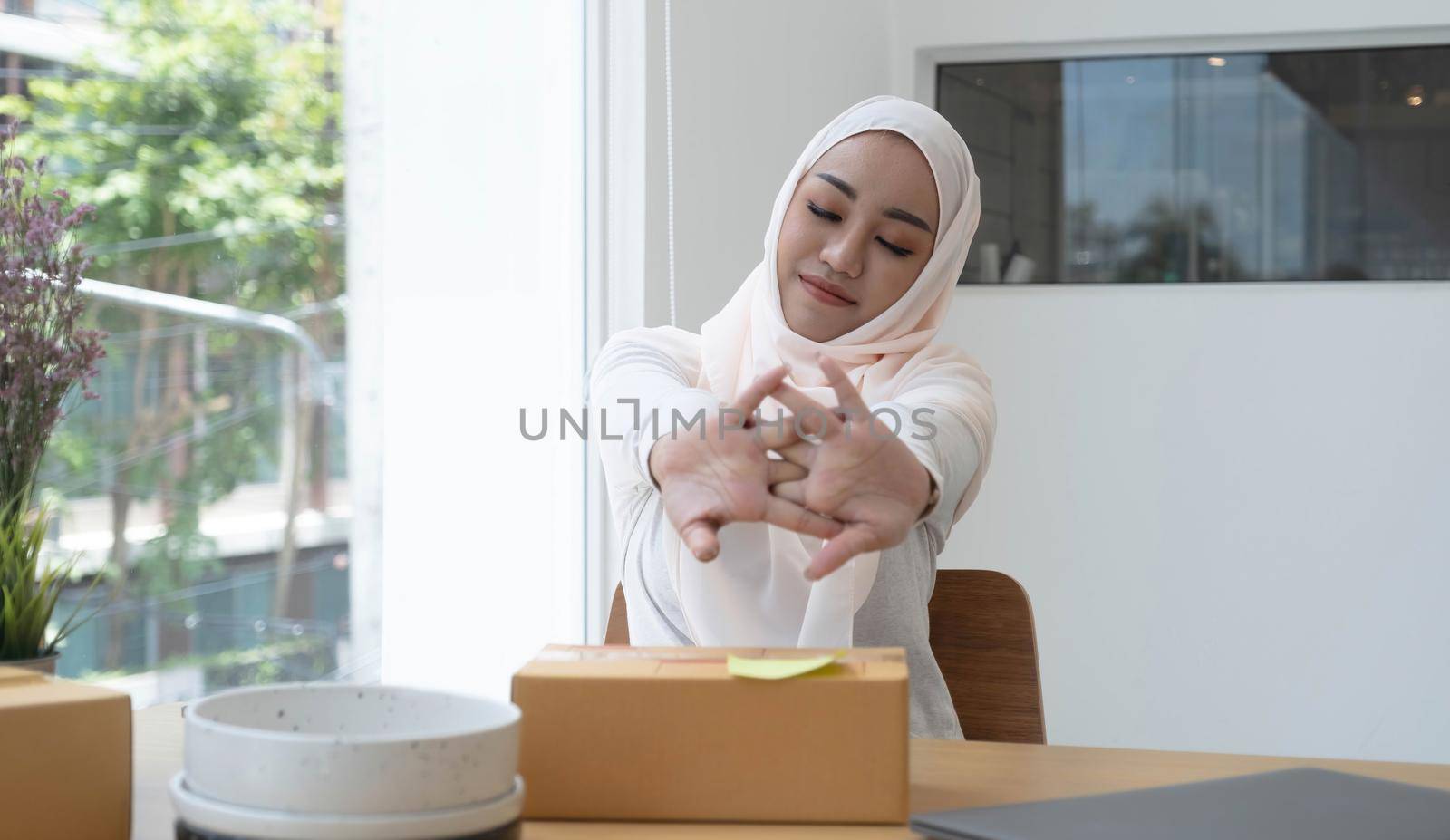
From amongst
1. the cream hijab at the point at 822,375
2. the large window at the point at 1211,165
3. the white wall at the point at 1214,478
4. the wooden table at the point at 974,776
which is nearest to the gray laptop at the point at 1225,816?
the wooden table at the point at 974,776

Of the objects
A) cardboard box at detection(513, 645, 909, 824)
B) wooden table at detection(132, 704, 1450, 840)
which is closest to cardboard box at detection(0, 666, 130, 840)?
wooden table at detection(132, 704, 1450, 840)

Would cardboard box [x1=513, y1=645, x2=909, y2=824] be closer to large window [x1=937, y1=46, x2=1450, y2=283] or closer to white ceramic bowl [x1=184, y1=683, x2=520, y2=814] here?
white ceramic bowl [x1=184, y1=683, x2=520, y2=814]

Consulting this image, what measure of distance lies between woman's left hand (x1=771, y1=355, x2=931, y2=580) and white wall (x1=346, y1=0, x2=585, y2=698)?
108 cm

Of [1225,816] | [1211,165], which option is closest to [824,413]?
[1225,816]

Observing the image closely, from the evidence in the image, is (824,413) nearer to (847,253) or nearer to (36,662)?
(847,253)

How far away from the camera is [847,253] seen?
128cm

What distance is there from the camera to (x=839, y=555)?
0.92 metres

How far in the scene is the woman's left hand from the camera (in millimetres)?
930

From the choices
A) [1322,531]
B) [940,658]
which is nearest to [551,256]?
[940,658]

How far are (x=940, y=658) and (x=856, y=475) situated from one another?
51cm

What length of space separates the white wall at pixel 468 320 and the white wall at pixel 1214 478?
46.4 inches

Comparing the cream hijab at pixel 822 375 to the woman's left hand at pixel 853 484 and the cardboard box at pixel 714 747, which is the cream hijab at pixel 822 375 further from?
the cardboard box at pixel 714 747

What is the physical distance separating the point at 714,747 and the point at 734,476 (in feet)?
0.81

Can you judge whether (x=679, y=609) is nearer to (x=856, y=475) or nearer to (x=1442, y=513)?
(x=856, y=475)
